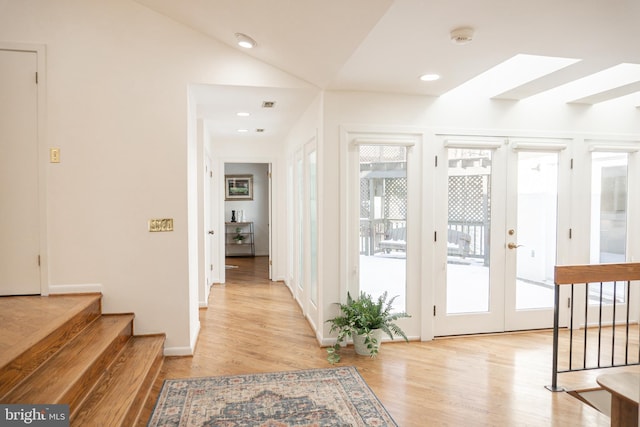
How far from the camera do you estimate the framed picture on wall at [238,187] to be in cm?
984

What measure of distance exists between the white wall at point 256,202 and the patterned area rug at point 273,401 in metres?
7.04

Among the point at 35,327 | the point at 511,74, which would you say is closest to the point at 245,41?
the point at 511,74

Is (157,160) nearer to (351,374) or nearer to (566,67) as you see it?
(351,374)

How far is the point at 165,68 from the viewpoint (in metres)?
3.43

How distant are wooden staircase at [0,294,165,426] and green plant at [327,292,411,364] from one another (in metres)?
1.53

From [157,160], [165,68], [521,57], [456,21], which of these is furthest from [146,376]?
[521,57]

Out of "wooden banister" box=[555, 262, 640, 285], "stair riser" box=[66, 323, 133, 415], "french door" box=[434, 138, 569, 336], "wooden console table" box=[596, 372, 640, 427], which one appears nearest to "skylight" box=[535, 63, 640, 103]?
"french door" box=[434, 138, 569, 336]

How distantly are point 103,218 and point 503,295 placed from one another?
3927 millimetres

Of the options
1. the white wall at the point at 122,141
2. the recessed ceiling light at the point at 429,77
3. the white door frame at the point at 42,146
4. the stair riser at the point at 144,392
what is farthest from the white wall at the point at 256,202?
the recessed ceiling light at the point at 429,77

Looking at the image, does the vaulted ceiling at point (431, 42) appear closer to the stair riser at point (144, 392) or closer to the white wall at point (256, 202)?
the stair riser at point (144, 392)

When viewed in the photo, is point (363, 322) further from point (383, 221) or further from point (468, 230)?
point (468, 230)

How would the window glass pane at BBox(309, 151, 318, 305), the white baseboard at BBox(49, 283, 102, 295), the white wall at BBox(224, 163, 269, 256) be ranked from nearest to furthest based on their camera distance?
the white baseboard at BBox(49, 283, 102, 295) < the window glass pane at BBox(309, 151, 318, 305) < the white wall at BBox(224, 163, 269, 256)

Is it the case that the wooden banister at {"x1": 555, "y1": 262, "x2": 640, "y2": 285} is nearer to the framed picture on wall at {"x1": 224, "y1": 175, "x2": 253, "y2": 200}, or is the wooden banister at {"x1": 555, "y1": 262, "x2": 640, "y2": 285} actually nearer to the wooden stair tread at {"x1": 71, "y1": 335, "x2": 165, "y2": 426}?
the wooden stair tread at {"x1": 71, "y1": 335, "x2": 165, "y2": 426}

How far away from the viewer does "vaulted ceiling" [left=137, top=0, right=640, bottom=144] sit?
7.39ft
